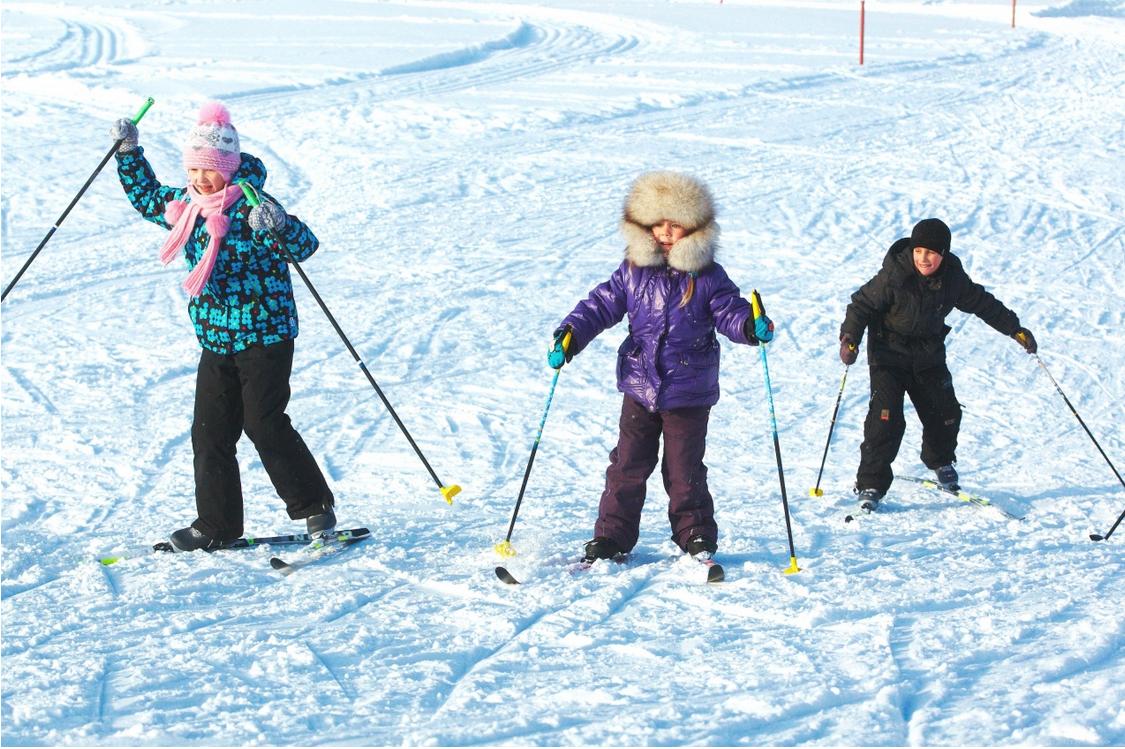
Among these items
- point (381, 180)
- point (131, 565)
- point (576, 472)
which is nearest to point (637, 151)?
point (381, 180)

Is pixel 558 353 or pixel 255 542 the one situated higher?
pixel 558 353

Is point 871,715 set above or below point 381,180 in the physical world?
below

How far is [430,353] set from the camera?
8516mm

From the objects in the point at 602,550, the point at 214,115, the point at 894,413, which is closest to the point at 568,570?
the point at 602,550

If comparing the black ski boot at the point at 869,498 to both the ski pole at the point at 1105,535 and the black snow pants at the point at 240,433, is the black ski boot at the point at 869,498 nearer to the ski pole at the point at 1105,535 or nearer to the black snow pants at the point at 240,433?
the ski pole at the point at 1105,535

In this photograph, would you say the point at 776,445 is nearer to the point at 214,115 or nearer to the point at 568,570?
the point at 568,570

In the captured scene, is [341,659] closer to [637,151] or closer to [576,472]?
[576,472]

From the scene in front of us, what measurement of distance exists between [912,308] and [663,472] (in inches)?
60.4

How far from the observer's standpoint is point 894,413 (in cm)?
592

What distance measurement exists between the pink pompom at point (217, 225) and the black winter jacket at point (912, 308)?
270cm

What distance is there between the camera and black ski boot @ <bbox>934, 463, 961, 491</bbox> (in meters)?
6.14

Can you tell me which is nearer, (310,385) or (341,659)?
(341,659)

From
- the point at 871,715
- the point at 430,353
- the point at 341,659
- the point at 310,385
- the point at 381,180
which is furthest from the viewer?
the point at 381,180

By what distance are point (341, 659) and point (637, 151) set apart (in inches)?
418
